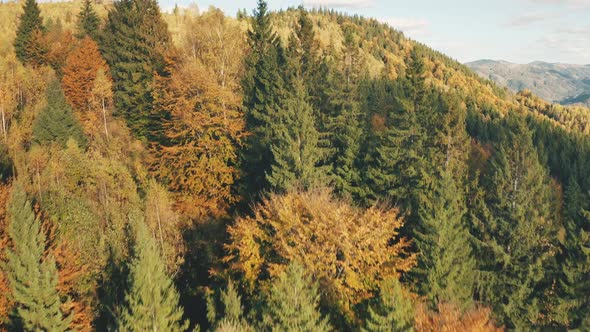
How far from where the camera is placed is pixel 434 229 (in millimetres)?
27984

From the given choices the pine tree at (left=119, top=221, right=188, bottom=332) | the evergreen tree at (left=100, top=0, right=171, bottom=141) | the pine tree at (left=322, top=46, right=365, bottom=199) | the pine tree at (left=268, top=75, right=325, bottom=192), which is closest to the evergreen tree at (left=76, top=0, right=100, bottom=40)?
the evergreen tree at (left=100, top=0, right=171, bottom=141)

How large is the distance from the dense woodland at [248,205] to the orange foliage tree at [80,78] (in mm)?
182

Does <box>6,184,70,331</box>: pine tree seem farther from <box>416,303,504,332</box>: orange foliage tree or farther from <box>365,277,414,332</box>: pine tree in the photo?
<box>416,303,504,332</box>: orange foliage tree

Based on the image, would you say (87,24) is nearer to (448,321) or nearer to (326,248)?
(326,248)

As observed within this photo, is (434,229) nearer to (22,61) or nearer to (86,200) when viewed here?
(86,200)

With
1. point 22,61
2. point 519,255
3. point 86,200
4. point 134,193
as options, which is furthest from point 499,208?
point 22,61

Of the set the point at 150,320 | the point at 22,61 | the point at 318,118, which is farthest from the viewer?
the point at 22,61

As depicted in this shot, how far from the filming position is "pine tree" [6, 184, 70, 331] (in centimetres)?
2348

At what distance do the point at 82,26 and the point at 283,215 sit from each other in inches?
1917

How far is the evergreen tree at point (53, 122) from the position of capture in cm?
3766

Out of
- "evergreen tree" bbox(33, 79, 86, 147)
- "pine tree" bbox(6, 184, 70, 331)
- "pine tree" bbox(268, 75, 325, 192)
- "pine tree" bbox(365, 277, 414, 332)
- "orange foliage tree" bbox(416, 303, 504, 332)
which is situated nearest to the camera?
"pine tree" bbox(365, 277, 414, 332)

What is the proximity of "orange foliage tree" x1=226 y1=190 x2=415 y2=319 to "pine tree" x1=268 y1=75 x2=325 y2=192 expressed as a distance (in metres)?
4.00

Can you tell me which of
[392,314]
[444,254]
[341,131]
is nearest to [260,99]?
[341,131]

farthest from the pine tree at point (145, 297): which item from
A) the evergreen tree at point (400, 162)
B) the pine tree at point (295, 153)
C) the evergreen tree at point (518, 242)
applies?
the evergreen tree at point (518, 242)
